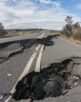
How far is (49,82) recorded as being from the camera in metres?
4.98

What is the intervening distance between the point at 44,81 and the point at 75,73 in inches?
52.4

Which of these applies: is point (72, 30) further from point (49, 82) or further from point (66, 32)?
point (49, 82)

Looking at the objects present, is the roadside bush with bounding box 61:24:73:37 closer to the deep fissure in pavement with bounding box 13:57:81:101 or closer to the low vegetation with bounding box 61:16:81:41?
the low vegetation with bounding box 61:16:81:41

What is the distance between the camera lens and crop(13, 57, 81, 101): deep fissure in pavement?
4.37 meters

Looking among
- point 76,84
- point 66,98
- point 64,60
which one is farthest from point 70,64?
point 66,98

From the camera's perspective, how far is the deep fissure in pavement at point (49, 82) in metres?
4.37

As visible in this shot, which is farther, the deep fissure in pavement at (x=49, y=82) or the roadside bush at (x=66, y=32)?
the roadside bush at (x=66, y=32)

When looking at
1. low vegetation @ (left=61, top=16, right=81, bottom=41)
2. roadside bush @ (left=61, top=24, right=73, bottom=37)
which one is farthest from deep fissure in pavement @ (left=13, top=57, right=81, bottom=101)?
roadside bush @ (left=61, top=24, right=73, bottom=37)

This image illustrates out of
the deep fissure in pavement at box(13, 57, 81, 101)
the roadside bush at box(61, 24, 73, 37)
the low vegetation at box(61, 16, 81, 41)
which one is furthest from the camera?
the roadside bush at box(61, 24, 73, 37)

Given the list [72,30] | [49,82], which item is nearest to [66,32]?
[72,30]

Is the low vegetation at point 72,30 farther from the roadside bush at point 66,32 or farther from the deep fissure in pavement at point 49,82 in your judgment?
the deep fissure in pavement at point 49,82

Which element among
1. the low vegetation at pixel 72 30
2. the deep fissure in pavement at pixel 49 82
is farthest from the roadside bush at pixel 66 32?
the deep fissure in pavement at pixel 49 82

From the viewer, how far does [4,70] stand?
20.9 feet

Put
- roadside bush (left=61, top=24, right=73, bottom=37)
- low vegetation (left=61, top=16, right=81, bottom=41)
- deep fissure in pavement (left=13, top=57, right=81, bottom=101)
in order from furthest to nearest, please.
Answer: roadside bush (left=61, top=24, right=73, bottom=37)
low vegetation (left=61, top=16, right=81, bottom=41)
deep fissure in pavement (left=13, top=57, right=81, bottom=101)
